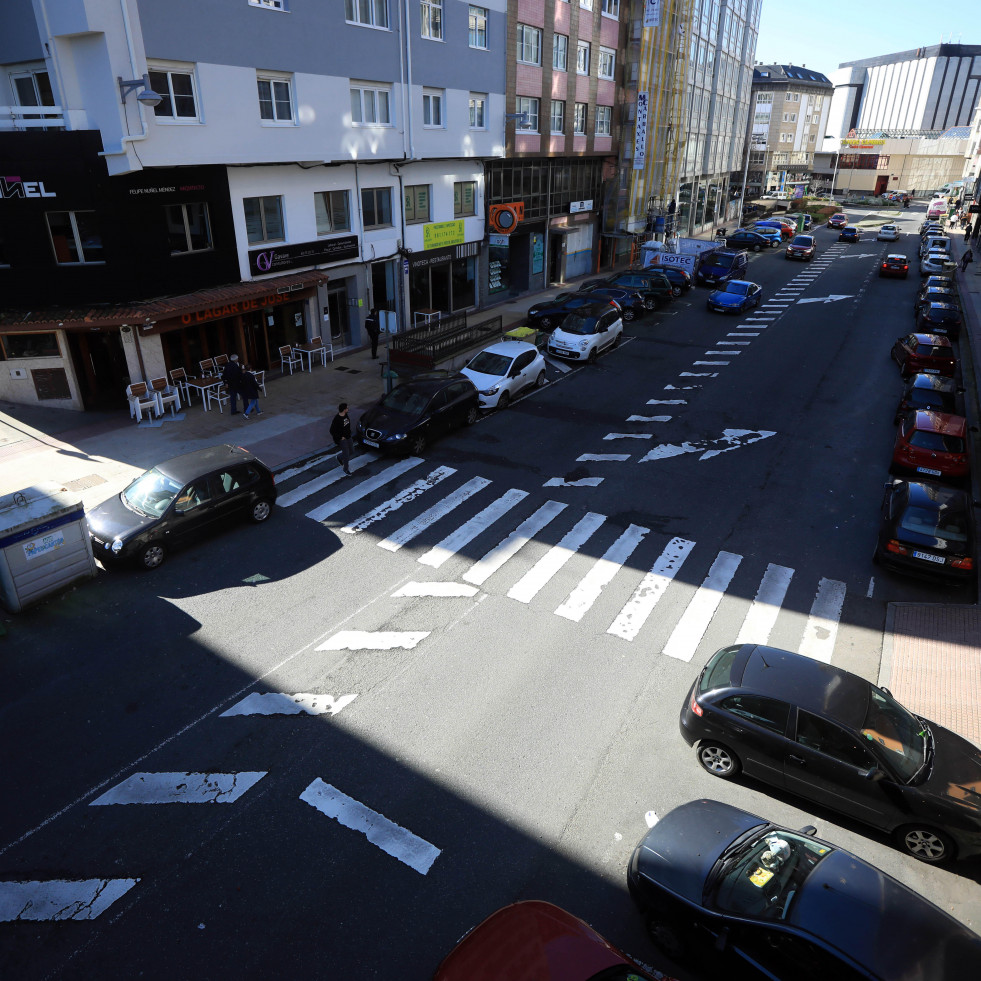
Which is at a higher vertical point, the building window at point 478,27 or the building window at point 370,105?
the building window at point 478,27

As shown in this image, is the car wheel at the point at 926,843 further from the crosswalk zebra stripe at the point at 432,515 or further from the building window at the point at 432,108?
the building window at the point at 432,108

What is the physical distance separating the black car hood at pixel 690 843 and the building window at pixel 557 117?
35.8 metres

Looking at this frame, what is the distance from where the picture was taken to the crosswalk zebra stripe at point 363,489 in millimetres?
15375

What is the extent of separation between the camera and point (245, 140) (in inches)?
805

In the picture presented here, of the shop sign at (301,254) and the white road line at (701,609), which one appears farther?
the shop sign at (301,254)

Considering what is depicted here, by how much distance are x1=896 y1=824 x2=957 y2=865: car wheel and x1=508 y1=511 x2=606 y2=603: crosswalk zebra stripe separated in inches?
248

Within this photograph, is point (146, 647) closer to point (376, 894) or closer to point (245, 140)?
point (376, 894)

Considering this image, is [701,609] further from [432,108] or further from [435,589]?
[432,108]

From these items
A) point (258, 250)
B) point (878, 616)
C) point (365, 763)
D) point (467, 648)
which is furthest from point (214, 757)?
point (258, 250)

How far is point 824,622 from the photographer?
12125 millimetres

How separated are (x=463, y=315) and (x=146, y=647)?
19159 millimetres

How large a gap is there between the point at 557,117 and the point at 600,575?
31542 millimetres

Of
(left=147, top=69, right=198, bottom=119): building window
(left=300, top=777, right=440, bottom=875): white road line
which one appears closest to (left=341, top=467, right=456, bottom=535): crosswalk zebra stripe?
(left=300, top=777, right=440, bottom=875): white road line

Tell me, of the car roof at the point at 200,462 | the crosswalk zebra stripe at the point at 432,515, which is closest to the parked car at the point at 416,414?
the crosswalk zebra stripe at the point at 432,515
